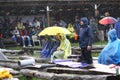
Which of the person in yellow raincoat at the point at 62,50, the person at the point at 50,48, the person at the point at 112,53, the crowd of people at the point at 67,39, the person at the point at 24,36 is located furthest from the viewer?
the person at the point at 24,36

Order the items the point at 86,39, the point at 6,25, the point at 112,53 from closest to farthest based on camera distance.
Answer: the point at 112,53 → the point at 86,39 → the point at 6,25

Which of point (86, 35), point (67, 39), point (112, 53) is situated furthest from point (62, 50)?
point (112, 53)

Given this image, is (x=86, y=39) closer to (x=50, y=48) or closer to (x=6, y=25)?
(x=50, y=48)

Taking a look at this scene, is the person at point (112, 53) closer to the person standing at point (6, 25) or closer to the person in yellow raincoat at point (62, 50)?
the person in yellow raincoat at point (62, 50)

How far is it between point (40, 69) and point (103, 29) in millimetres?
19564

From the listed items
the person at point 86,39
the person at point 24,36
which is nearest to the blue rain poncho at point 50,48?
the person at point 86,39

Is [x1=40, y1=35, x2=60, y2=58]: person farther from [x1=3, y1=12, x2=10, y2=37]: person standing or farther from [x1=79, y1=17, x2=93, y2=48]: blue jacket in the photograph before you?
[x1=3, y1=12, x2=10, y2=37]: person standing

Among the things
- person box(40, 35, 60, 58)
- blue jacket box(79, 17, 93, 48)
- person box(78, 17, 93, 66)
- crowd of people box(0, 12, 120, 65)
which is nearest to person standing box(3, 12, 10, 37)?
crowd of people box(0, 12, 120, 65)

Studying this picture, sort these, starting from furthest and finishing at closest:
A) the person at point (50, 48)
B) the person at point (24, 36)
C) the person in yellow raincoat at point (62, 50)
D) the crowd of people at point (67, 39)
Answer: the person at point (24, 36)
the person at point (50, 48)
the person in yellow raincoat at point (62, 50)
the crowd of people at point (67, 39)

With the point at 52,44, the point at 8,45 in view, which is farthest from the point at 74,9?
the point at 52,44

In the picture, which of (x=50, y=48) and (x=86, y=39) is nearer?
(x=86, y=39)

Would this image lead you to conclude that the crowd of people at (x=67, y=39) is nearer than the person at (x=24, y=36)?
Yes

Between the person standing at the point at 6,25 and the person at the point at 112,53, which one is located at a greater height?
the person standing at the point at 6,25

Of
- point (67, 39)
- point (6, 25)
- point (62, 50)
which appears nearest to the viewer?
point (62, 50)
